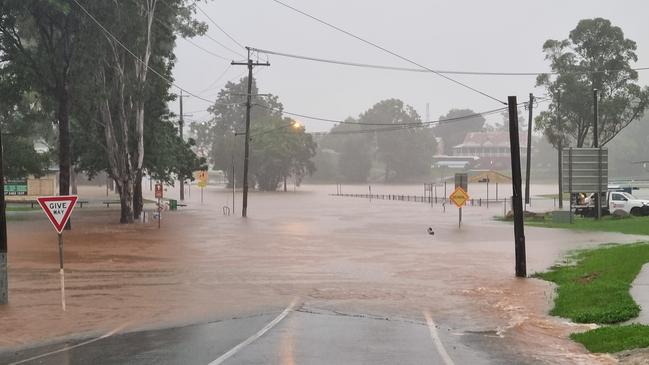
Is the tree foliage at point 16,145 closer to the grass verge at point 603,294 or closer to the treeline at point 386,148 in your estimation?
the grass verge at point 603,294

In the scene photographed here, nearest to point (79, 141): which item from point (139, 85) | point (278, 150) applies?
point (139, 85)

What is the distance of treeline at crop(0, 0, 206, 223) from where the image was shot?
32.8 m

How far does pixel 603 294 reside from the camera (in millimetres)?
13273

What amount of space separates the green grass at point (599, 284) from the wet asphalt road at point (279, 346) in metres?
2.73

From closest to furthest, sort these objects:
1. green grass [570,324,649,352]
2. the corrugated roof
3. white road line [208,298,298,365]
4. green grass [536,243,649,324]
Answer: white road line [208,298,298,365], green grass [570,324,649,352], green grass [536,243,649,324], the corrugated roof

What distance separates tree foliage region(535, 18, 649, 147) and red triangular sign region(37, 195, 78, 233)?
164ft

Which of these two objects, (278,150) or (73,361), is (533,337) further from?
(278,150)

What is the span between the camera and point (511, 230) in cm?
3416

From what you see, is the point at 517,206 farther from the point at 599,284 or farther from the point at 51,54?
the point at 51,54

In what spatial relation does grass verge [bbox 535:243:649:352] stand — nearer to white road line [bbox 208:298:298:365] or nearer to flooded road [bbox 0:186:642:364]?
flooded road [bbox 0:186:642:364]

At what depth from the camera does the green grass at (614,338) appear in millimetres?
9257

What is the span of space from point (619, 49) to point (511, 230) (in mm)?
28534

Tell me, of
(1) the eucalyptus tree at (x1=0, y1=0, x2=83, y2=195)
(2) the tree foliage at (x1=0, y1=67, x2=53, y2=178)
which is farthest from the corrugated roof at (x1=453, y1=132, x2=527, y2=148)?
(1) the eucalyptus tree at (x1=0, y1=0, x2=83, y2=195)

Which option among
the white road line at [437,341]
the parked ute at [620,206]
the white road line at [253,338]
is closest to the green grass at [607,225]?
the parked ute at [620,206]
